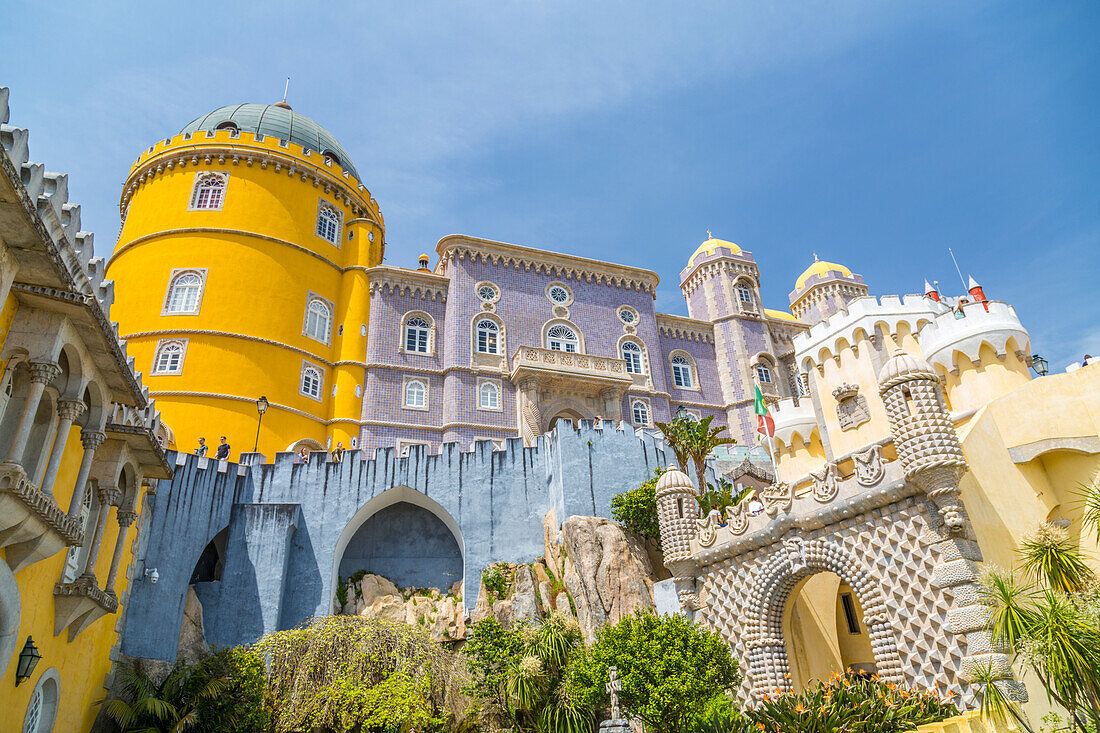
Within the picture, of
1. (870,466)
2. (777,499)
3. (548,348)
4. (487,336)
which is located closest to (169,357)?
(487,336)

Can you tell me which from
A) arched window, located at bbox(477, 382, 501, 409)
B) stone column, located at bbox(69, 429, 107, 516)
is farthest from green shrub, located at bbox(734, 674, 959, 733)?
arched window, located at bbox(477, 382, 501, 409)

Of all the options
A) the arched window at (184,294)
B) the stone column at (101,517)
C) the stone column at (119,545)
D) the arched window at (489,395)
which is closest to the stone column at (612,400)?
the arched window at (489,395)

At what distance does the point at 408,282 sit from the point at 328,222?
497cm

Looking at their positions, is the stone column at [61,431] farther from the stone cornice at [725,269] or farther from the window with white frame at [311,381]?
the stone cornice at [725,269]

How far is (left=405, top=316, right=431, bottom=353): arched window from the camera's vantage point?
33844mm

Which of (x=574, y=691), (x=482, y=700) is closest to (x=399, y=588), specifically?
(x=482, y=700)

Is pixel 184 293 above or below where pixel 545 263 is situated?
below

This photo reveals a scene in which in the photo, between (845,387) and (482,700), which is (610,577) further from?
(845,387)

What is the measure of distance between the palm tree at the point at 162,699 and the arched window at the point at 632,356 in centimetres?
2379

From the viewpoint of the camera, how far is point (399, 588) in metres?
23.2

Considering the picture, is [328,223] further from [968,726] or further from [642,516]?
[968,726]

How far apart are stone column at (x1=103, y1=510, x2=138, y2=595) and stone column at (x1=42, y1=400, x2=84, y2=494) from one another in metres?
3.45

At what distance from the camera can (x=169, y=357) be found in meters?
29.2

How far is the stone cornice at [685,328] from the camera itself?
39.5m
